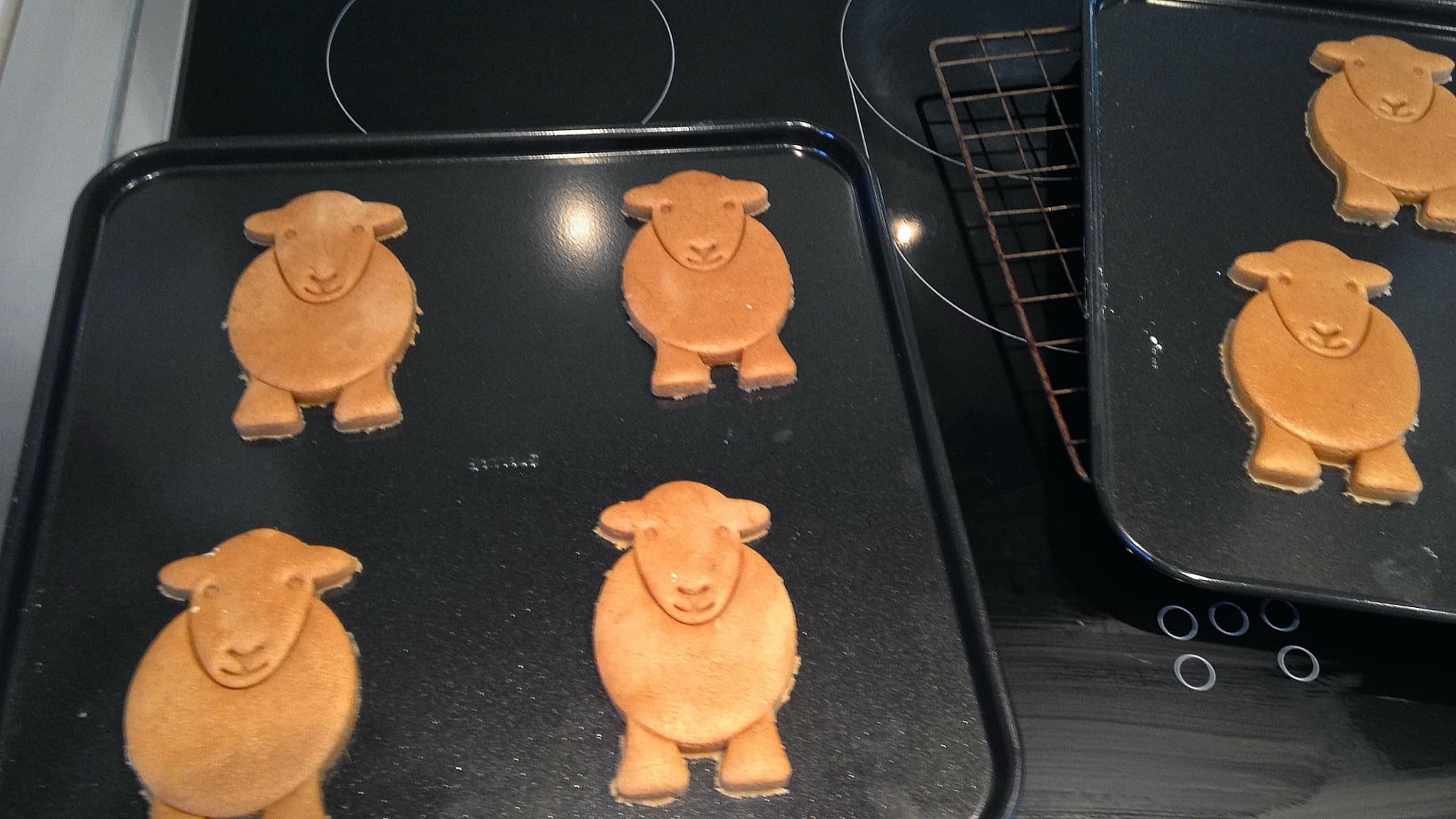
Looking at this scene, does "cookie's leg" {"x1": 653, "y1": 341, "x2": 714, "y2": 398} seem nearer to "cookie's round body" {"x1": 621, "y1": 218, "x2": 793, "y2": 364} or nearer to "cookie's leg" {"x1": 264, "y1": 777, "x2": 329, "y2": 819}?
"cookie's round body" {"x1": 621, "y1": 218, "x2": 793, "y2": 364}

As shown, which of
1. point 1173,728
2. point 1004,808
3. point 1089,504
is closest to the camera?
point 1004,808

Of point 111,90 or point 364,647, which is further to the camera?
point 111,90

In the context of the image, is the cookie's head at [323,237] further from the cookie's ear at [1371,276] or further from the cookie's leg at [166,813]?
the cookie's ear at [1371,276]

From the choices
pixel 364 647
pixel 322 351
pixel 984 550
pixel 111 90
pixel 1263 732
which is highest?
pixel 111 90

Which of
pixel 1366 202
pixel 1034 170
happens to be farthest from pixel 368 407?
pixel 1366 202

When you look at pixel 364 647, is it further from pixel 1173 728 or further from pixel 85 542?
pixel 1173 728

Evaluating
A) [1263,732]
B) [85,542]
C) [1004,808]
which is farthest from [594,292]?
[1263,732]

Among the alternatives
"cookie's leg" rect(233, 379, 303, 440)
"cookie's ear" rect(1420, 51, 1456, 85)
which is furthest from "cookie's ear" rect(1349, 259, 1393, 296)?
"cookie's leg" rect(233, 379, 303, 440)

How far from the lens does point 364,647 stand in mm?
862

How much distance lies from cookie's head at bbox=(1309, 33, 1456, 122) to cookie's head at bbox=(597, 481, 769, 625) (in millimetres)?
983

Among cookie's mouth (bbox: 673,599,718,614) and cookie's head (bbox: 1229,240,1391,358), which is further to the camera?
cookie's head (bbox: 1229,240,1391,358)

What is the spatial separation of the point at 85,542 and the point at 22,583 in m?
0.06

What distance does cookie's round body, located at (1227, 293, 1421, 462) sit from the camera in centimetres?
99

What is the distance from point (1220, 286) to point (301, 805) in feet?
3.57
